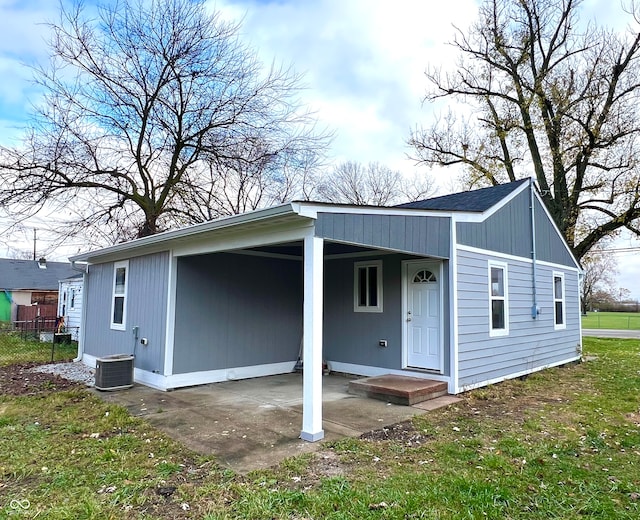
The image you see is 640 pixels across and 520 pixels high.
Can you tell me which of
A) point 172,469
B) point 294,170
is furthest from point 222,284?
point 294,170

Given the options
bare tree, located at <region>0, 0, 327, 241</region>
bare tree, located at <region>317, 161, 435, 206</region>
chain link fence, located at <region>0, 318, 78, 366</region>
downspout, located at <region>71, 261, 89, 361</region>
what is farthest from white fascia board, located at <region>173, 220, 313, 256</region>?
bare tree, located at <region>317, 161, 435, 206</region>

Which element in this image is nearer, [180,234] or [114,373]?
[180,234]

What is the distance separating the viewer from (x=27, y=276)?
1030 inches

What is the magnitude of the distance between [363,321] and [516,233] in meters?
3.51

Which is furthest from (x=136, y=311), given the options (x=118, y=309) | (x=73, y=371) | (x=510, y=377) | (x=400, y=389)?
(x=510, y=377)

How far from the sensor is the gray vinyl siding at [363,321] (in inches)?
292

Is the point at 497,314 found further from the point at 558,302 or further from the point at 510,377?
the point at 558,302

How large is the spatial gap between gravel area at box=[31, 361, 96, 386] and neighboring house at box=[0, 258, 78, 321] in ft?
56.8

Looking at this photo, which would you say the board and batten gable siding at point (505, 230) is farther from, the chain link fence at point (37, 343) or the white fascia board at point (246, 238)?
the chain link fence at point (37, 343)

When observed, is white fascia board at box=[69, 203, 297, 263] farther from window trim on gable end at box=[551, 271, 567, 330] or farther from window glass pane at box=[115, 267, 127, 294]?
window trim on gable end at box=[551, 271, 567, 330]

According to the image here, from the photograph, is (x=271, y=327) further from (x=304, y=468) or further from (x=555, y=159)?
(x=555, y=159)

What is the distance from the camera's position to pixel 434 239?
638 cm

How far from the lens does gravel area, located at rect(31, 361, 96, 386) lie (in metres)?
7.82

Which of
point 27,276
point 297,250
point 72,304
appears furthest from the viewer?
point 27,276
